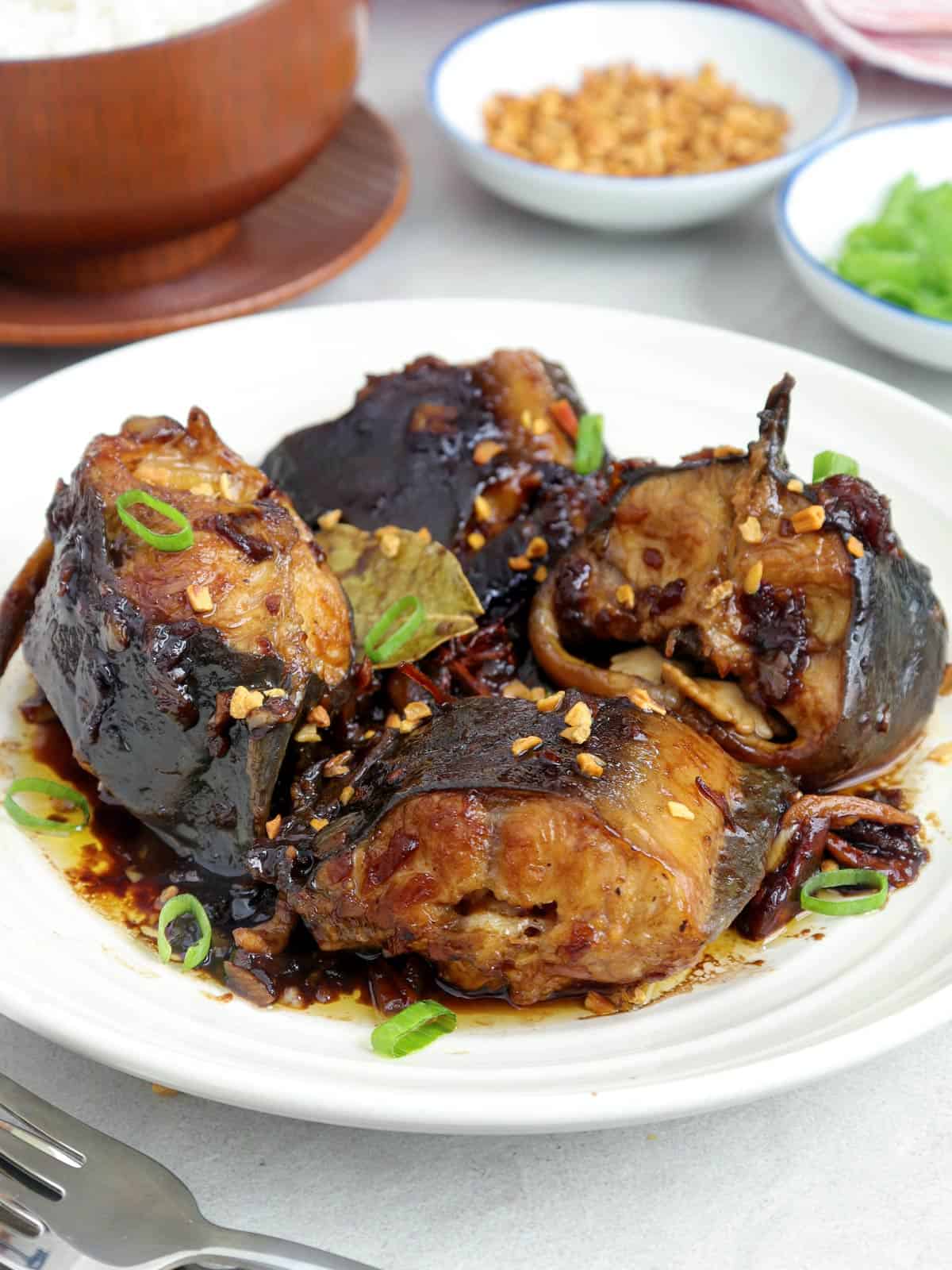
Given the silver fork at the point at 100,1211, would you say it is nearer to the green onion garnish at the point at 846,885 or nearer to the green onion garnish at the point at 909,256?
the green onion garnish at the point at 846,885

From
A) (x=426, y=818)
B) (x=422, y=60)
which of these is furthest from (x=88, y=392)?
(x=422, y=60)

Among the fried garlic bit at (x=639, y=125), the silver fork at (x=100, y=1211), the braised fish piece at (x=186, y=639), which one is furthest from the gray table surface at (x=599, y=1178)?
the fried garlic bit at (x=639, y=125)

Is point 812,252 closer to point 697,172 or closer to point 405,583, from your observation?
point 697,172

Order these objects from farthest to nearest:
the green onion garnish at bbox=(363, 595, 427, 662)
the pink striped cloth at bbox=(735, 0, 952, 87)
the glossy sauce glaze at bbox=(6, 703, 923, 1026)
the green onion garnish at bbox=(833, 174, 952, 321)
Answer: the pink striped cloth at bbox=(735, 0, 952, 87)
the green onion garnish at bbox=(833, 174, 952, 321)
the green onion garnish at bbox=(363, 595, 427, 662)
the glossy sauce glaze at bbox=(6, 703, 923, 1026)

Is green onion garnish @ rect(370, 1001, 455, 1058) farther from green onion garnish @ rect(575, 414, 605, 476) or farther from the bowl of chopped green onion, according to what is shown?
the bowl of chopped green onion

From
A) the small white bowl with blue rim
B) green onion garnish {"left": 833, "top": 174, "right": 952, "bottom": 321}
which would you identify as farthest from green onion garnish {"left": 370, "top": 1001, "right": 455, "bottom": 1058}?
the small white bowl with blue rim

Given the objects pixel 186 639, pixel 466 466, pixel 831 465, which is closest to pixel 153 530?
pixel 186 639
